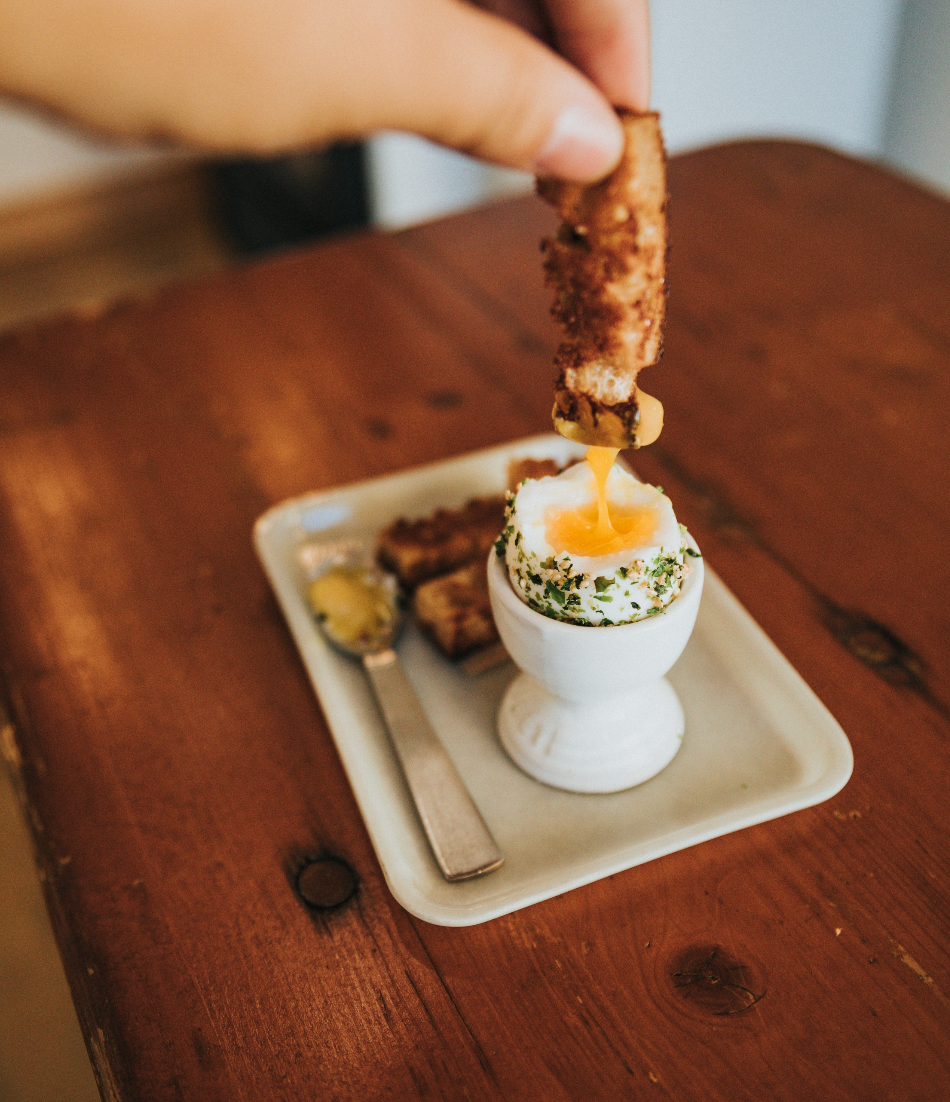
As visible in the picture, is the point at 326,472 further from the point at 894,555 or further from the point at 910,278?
the point at 910,278

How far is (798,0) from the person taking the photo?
244 centimetres

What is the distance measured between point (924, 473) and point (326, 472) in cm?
66

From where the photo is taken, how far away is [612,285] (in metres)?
0.61

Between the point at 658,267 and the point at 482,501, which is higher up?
the point at 658,267

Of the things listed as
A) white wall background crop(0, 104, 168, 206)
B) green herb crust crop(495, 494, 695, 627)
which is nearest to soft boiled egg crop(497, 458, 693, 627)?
green herb crust crop(495, 494, 695, 627)

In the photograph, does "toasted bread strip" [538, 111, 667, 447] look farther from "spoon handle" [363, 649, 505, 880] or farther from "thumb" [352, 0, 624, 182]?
"spoon handle" [363, 649, 505, 880]

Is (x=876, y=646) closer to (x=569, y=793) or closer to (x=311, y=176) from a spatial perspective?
(x=569, y=793)

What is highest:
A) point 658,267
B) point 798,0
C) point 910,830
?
point 658,267

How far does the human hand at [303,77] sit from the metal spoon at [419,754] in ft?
1.44

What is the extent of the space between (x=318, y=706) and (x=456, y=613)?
0.48 feet

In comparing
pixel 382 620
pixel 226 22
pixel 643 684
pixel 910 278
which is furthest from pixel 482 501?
pixel 910 278

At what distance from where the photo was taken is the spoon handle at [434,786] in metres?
0.67

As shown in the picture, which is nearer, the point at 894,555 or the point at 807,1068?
the point at 807,1068

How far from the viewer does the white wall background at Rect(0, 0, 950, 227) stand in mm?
2457
